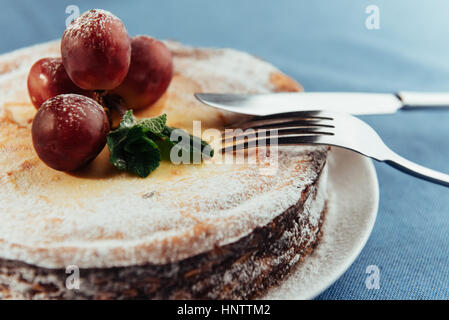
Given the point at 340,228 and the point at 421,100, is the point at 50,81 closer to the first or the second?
the point at 340,228

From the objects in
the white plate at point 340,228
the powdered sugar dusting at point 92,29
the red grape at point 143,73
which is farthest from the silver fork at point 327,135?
the powdered sugar dusting at point 92,29

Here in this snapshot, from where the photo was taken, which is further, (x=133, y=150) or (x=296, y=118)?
(x=296, y=118)

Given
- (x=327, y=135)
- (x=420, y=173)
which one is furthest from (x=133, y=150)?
(x=420, y=173)

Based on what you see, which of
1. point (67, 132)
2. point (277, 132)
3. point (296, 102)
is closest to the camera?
point (67, 132)

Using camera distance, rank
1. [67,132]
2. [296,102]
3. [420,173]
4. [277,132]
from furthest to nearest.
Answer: [296,102], [277,132], [420,173], [67,132]

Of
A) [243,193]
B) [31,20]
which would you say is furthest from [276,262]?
[31,20]

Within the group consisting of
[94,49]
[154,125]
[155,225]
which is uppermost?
[94,49]

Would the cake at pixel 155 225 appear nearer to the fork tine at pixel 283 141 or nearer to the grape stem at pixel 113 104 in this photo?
the fork tine at pixel 283 141

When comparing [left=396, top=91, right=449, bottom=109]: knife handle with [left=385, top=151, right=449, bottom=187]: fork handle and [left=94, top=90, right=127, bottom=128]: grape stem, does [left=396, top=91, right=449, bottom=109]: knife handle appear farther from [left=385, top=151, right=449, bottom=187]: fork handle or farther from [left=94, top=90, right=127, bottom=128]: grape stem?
[left=94, top=90, right=127, bottom=128]: grape stem
